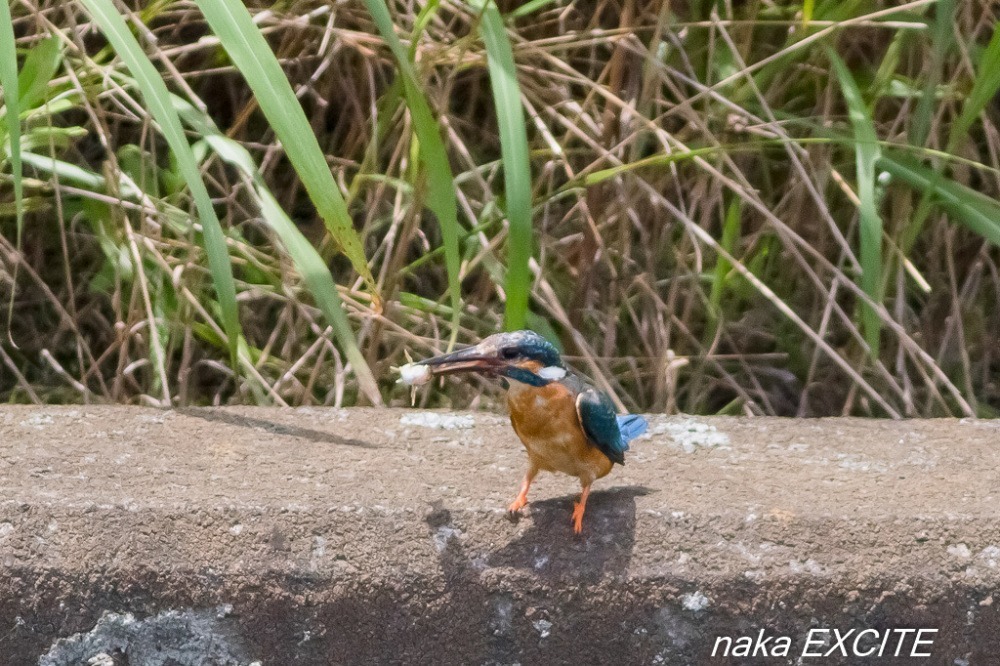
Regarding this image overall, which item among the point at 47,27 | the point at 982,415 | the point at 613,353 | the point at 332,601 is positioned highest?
the point at 47,27

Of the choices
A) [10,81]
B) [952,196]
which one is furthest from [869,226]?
[10,81]

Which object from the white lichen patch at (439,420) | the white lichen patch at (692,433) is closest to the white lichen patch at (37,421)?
the white lichen patch at (439,420)

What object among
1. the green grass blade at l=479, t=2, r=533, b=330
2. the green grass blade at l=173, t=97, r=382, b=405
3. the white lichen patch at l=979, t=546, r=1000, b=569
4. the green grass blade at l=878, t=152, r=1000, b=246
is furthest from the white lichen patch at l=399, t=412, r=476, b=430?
the green grass blade at l=878, t=152, r=1000, b=246

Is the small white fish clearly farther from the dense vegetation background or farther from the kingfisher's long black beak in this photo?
the dense vegetation background

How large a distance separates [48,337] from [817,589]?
170 centimetres

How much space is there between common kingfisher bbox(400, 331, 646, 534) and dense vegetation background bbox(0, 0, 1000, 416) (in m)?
0.62

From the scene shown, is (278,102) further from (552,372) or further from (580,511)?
(580,511)

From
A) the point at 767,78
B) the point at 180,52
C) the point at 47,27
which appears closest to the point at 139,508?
the point at 47,27

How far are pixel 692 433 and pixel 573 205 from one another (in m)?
0.75

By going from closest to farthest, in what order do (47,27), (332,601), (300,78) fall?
(332,601), (47,27), (300,78)

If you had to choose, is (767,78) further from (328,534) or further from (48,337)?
(48,337)

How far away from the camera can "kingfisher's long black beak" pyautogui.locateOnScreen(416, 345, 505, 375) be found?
128 centimetres

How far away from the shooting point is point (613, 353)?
7.34 ft

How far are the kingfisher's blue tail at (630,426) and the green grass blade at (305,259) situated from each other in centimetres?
35
